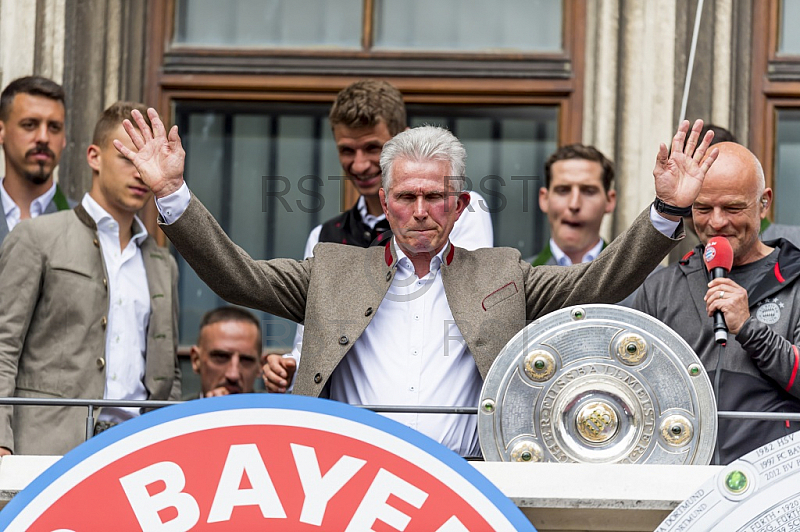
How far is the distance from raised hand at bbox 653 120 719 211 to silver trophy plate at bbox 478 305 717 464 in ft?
1.18

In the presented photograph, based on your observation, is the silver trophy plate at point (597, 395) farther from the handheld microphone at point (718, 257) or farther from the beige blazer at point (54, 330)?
the beige blazer at point (54, 330)

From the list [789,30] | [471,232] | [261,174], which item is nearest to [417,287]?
[471,232]

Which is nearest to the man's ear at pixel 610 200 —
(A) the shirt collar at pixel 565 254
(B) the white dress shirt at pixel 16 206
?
(A) the shirt collar at pixel 565 254

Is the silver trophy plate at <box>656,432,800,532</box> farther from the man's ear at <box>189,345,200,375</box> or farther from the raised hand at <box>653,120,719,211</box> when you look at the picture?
the man's ear at <box>189,345,200,375</box>

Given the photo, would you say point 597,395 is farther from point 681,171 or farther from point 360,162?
point 360,162

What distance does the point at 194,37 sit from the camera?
5.81 m

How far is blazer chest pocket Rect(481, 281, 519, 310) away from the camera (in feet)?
12.3

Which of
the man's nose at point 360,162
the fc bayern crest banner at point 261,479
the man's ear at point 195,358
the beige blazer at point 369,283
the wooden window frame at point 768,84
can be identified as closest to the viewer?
the fc bayern crest banner at point 261,479

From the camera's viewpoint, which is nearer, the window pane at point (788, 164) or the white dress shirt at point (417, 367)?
the white dress shirt at point (417, 367)

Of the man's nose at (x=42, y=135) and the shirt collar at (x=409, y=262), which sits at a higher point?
the man's nose at (x=42, y=135)

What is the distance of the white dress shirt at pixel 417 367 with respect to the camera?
3.65 meters

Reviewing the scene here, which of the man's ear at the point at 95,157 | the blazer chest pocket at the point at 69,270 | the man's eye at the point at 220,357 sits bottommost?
the man's eye at the point at 220,357

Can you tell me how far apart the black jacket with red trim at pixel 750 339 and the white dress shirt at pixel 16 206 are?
7.38ft

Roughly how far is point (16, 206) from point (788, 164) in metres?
3.25
